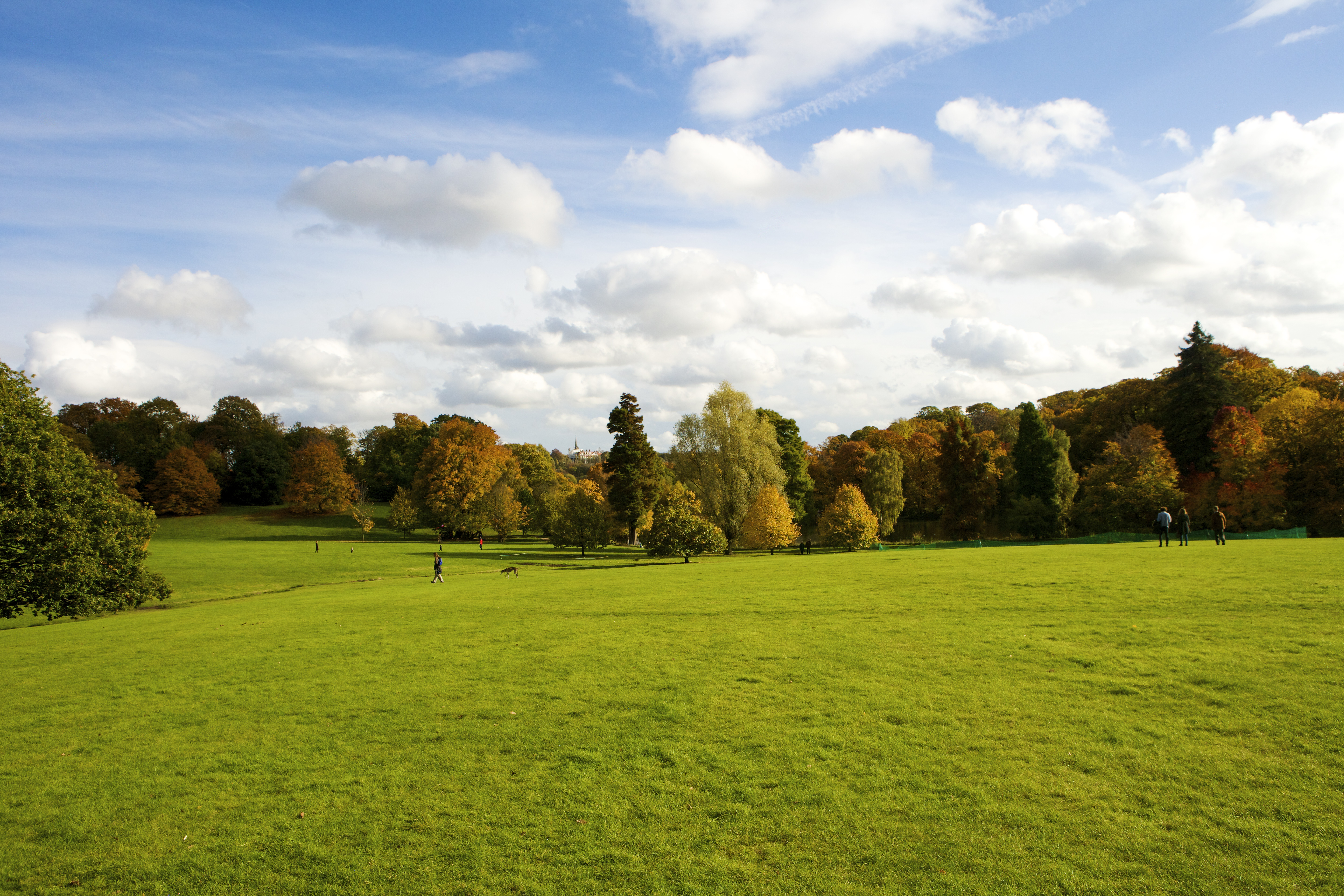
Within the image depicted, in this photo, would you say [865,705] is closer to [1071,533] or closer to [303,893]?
[303,893]

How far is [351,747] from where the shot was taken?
30.4ft

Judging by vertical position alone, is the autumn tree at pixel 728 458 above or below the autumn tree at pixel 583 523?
above

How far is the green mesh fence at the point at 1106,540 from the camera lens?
1657 inches

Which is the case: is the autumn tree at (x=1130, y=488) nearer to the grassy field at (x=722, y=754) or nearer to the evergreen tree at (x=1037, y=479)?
the evergreen tree at (x=1037, y=479)

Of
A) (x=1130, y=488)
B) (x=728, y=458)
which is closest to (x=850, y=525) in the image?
(x=728, y=458)

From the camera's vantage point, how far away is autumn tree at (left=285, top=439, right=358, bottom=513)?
87750mm

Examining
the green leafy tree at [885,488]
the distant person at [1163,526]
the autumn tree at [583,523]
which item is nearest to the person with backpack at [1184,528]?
the distant person at [1163,526]

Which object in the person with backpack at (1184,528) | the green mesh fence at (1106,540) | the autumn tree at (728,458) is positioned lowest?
the green mesh fence at (1106,540)

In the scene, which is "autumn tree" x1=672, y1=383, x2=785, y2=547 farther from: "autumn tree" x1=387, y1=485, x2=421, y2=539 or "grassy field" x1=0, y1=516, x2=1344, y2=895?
"grassy field" x1=0, y1=516, x2=1344, y2=895

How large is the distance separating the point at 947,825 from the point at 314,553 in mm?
58395

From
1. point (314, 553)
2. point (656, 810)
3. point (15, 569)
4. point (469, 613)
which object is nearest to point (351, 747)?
point (656, 810)

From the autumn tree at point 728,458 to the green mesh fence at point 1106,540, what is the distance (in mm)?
11712

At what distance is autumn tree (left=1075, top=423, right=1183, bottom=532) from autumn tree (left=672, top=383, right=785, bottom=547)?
26671 mm

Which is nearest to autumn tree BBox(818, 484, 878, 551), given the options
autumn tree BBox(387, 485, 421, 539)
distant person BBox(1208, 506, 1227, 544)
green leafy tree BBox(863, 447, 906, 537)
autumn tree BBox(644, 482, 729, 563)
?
autumn tree BBox(644, 482, 729, 563)
